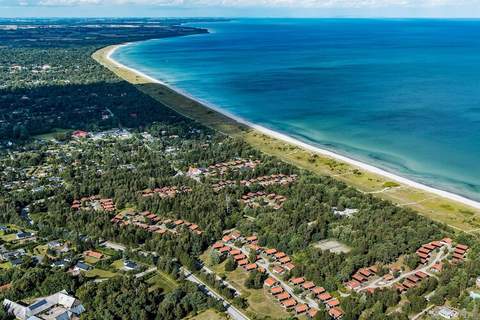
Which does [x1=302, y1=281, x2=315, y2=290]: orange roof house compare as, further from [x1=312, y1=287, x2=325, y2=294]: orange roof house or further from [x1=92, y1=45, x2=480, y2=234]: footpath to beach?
[x1=92, y1=45, x2=480, y2=234]: footpath to beach

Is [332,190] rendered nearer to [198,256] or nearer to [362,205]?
[362,205]

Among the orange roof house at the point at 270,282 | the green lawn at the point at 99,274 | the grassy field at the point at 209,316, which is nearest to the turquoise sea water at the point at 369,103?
the orange roof house at the point at 270,282

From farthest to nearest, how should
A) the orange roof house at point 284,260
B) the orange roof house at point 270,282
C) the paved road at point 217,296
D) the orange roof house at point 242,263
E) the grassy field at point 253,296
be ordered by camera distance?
the orange roof house at point 284,260 < the orange roof house at point 242,263 < the orange roof house at point 270,282 < the grassy field at point 253,296 < the paved road at point 217,296

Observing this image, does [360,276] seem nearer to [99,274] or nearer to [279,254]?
[279,254]

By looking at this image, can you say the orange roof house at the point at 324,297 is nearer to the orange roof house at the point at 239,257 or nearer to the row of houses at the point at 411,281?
the row of houses at the point at 411,281

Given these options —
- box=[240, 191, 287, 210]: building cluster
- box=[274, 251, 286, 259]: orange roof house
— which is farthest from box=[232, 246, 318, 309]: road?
box=[240, 191, 287, 210]: building cluster

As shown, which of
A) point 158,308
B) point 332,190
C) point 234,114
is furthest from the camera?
point 234,114

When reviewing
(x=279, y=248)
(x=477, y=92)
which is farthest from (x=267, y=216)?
(x=477, y=92)
